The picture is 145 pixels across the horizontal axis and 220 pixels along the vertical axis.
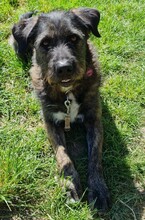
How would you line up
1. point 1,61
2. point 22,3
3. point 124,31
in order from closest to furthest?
1. point 1,61
2. point 124,31
3. point 22,3

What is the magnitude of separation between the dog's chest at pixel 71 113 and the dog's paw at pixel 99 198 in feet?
2.90

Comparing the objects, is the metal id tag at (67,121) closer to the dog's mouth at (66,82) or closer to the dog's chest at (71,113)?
the dog's chest at (71,113)

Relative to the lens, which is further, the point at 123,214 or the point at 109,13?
the point at 109,13

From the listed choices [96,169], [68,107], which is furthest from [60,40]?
[96,169]

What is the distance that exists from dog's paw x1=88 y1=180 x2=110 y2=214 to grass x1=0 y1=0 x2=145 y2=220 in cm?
7

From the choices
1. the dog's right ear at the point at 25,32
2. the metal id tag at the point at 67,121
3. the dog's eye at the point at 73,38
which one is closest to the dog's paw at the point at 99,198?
the metal id tag at the point at 67,121

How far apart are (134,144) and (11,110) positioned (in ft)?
5.12

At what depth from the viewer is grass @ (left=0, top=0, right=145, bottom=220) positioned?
13.1 feet

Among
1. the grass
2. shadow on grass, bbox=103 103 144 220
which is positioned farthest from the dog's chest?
shadow on grass, bbox=103 103 144 220

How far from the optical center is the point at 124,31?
6.11 meters

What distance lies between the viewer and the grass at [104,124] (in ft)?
13.1

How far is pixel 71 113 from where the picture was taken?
14.9 ft

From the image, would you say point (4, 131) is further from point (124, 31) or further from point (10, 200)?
point (124, 31)

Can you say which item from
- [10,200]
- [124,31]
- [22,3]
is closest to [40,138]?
[10,200]
